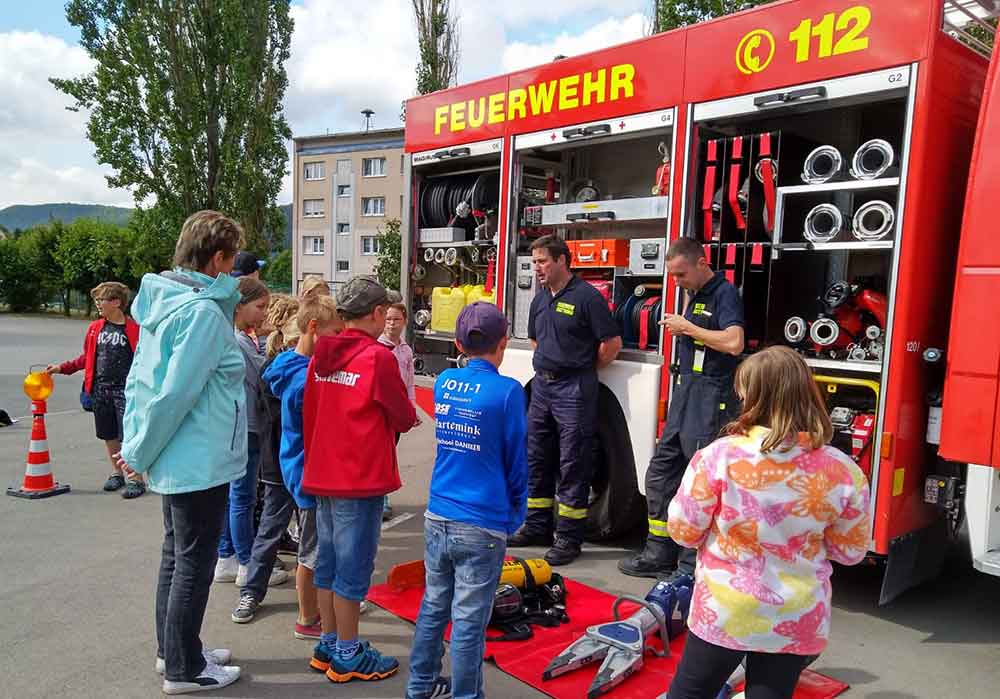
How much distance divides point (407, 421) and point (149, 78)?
19.1 meters

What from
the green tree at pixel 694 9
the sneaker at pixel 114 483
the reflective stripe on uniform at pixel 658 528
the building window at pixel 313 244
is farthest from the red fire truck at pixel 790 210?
the building window at pixel 313 244

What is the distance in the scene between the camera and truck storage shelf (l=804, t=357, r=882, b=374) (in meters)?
3.72

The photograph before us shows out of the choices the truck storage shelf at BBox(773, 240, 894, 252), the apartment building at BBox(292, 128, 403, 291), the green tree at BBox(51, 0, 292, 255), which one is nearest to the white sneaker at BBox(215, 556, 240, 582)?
the truck storage shelf at BBox(773, 240, 894, 252)

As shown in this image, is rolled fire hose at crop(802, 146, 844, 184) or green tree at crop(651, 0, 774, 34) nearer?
rolled fire hose at crop(802, 146, 844, 184)

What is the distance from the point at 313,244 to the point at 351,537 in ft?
167

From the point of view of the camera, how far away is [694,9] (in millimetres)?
12578

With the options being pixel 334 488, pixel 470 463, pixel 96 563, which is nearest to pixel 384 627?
pixel 334 488

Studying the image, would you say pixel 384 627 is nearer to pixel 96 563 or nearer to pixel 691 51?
pixel 96 563

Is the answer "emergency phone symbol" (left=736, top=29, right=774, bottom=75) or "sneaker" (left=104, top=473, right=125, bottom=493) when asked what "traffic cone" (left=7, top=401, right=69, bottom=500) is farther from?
"emergency phone symbol" (left=736, top=29, right=774, bottom=75)

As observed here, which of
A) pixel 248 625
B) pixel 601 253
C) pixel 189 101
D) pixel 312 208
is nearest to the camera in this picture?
pixel 248 625

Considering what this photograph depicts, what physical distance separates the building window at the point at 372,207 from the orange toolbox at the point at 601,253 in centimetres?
4416

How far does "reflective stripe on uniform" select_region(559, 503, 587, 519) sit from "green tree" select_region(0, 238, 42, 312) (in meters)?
44.4

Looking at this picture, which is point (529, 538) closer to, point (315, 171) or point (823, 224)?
point (823, 224)

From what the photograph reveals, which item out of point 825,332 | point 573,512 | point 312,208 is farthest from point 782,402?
point 312,208
